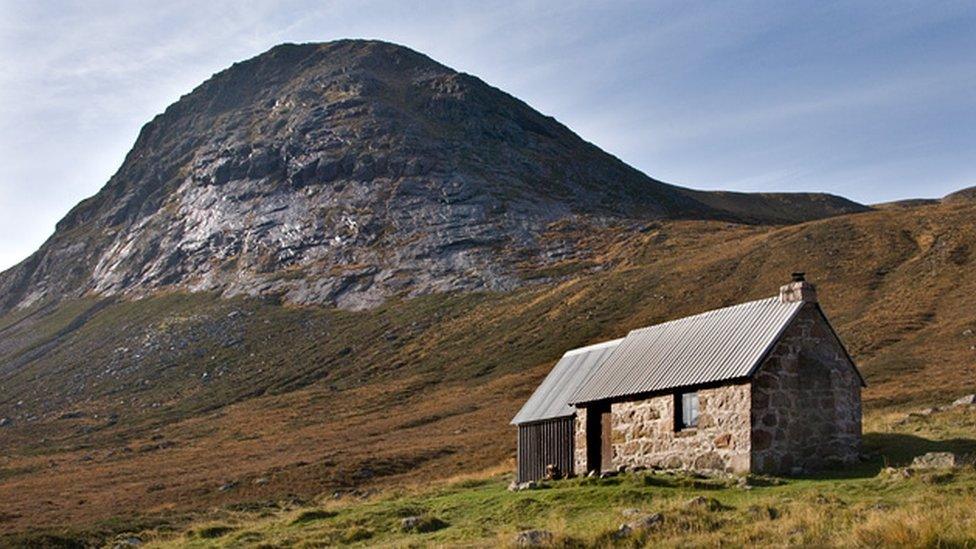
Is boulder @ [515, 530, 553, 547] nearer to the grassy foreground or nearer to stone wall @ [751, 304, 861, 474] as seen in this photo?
the grassy foreground

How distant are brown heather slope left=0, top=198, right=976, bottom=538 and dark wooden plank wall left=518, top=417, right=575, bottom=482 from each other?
14.0m

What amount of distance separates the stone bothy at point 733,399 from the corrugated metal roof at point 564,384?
106cm

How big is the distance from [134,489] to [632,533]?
4817 cm

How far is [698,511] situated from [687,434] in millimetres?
9252

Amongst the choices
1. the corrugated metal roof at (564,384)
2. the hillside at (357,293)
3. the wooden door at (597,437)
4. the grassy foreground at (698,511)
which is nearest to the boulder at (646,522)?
the grassy foreground at (698,511)

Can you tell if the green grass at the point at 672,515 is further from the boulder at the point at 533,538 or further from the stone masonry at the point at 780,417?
the stone masonry at the point at 780,417

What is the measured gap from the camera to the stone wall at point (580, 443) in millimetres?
36406

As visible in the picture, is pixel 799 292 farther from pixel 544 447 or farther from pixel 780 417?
pixel 544 447

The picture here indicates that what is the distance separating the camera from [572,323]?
97.1 metres

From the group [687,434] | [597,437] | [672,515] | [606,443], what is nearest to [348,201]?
[597,437]

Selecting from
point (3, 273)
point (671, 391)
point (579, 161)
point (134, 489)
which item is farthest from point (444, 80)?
point (671, 391)

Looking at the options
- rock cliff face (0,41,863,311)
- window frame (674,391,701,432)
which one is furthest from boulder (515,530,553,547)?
rock cliff face (0,41,863,311)

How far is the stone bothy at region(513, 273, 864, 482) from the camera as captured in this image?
31109 mm

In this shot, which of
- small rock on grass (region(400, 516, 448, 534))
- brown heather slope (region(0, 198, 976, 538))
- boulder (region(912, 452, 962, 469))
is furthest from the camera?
brown heather slope (region(0, 198, 976, 538))
